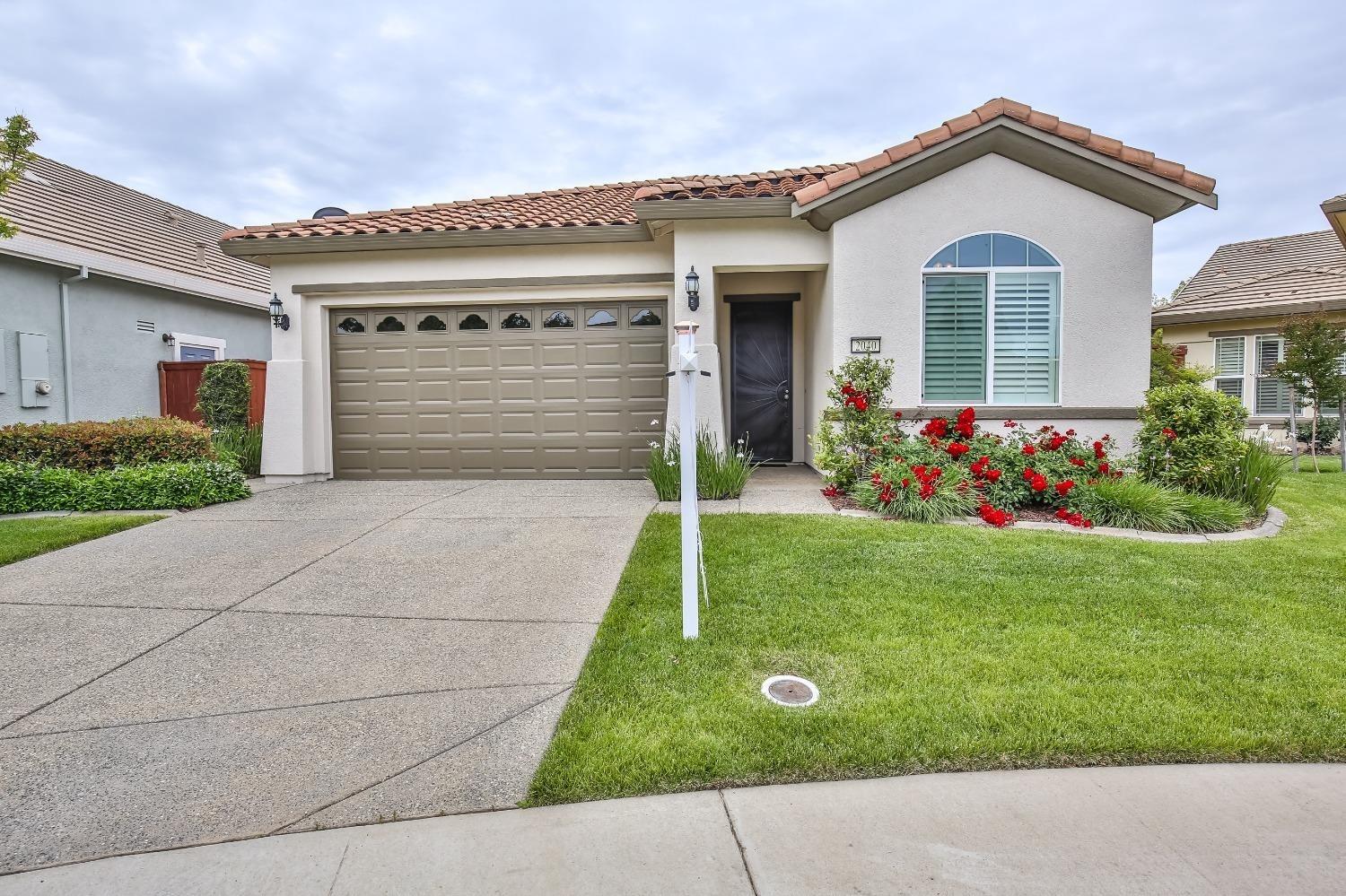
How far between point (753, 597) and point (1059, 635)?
166 cm

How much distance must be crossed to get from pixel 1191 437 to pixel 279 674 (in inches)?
319

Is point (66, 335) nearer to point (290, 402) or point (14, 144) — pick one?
point (290, 402)

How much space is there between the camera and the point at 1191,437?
23.4 feet

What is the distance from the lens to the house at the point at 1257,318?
13867 millimetres

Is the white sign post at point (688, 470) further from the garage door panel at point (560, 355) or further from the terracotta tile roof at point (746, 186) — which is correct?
the garage door panel at point (560, 355)

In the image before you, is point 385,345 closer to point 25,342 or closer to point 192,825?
point 25,342

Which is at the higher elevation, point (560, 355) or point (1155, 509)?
point (560, 355)

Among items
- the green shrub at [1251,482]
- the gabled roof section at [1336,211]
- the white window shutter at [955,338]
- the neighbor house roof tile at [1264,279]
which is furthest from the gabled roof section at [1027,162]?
the neighbor house roof tile at [1264,279]

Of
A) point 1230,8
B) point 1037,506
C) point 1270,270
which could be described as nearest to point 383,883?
point 1037,506

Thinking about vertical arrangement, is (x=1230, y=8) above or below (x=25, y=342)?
above

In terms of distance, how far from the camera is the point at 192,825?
2.34 meters

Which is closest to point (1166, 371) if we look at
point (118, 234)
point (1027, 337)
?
point (1027, 337)

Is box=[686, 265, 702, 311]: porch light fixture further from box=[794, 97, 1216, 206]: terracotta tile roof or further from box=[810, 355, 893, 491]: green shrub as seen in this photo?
box=[810, 355, 893, 491]: green shrub

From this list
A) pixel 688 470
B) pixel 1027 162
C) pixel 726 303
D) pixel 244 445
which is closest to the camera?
pixel 688 470
